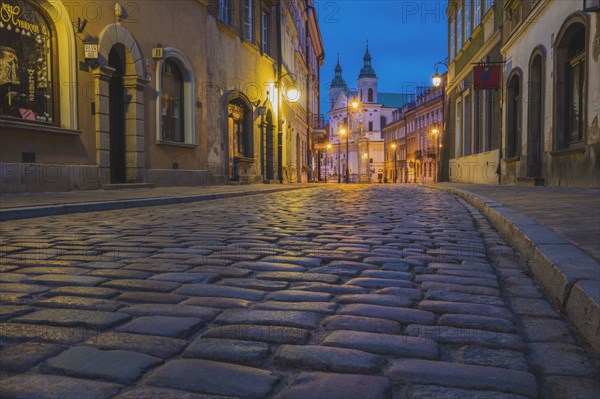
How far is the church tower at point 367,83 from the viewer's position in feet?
363

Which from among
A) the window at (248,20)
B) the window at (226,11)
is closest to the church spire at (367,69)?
the window at (248,20)

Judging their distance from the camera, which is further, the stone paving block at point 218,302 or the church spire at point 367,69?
the church spire at point 367,69

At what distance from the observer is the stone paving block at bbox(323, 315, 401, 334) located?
2.46m

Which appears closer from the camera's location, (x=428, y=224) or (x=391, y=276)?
(x=391, y=276)

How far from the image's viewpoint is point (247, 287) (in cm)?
330

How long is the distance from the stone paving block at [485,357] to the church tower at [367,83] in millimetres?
110710

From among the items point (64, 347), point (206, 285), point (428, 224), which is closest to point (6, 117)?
point (428, 224)

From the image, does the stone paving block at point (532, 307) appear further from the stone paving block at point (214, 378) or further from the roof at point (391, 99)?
the roof at point (391, 99)

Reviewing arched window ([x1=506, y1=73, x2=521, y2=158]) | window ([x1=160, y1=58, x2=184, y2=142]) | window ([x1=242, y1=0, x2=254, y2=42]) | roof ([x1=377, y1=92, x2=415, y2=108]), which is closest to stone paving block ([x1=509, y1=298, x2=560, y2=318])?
window ([x1=160, y1=58, x2=184, y2=142])

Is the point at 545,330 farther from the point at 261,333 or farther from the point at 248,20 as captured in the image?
the point at 248,20

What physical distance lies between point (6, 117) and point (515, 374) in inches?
430

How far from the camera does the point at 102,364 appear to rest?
6.48 ft

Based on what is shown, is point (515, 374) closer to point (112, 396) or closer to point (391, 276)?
point (112, 396)

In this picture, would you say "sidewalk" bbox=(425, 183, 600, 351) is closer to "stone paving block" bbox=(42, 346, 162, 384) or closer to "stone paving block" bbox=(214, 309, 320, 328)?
"stone paving block" bbox=(214, 309, 320, 328)
